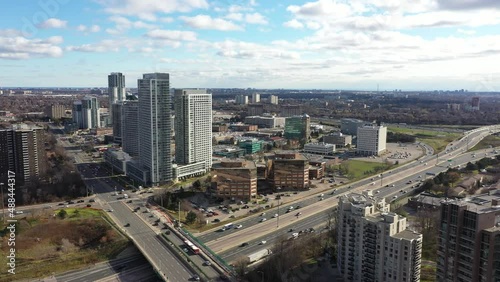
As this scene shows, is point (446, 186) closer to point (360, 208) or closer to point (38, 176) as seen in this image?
point (360, 208)

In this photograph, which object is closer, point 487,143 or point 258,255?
point 258,255

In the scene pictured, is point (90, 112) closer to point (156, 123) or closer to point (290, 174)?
point (156, 123)

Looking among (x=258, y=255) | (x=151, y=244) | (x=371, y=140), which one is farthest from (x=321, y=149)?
(x=151, y=244)

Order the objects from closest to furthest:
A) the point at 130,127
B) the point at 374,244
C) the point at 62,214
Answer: the point at 374,244
the point at 62,214
the point at 130,127

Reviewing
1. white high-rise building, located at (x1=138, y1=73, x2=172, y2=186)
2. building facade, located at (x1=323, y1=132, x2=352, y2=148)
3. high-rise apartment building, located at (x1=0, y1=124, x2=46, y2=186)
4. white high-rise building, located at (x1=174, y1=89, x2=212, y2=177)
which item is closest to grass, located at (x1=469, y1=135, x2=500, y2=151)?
building facade, located at (x1=323, y1=132, x2=352, y2=148)

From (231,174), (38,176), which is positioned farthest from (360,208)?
(38,176)

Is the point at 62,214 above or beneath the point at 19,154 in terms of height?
beneath

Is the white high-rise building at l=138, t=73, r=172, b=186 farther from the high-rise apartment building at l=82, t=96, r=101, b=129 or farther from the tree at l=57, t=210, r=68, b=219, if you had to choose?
the high-rise apartment building at l=82, t=96, r=101, b=129
